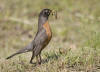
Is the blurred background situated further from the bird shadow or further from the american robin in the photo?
the american robin

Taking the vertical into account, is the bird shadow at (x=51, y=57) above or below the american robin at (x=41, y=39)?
below

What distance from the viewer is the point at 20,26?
38.8ft

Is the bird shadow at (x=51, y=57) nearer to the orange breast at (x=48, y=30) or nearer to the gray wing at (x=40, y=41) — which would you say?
the gray wing at (x=40, y=41)

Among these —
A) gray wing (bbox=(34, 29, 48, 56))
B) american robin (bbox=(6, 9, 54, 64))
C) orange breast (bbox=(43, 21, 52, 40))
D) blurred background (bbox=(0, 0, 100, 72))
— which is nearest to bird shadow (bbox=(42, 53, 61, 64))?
blurred background (bbox=(0, 0, 100, 72))

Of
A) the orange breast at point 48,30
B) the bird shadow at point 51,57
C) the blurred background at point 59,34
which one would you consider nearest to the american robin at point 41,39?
the orange breast at point 48,30

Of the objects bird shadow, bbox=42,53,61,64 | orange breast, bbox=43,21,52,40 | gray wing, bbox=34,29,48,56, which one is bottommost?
bird shadow, bbox=42,53,61,64

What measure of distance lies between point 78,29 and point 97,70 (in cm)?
504

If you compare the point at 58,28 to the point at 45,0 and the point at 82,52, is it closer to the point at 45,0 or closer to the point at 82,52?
the point at 45,0

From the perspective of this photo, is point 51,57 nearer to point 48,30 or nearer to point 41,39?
point 41,39

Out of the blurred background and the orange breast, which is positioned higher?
the orange breast

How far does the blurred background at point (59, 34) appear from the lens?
639 centimetres

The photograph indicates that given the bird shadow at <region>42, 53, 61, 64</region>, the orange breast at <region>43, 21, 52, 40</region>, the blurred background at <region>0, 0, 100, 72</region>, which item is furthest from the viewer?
the orange breast at <region>43, 21, 52, 40</region>

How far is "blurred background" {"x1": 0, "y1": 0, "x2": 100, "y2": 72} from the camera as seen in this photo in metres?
6.39

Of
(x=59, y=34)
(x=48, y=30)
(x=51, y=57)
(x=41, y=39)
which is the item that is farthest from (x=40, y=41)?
(x=59, y=34)
